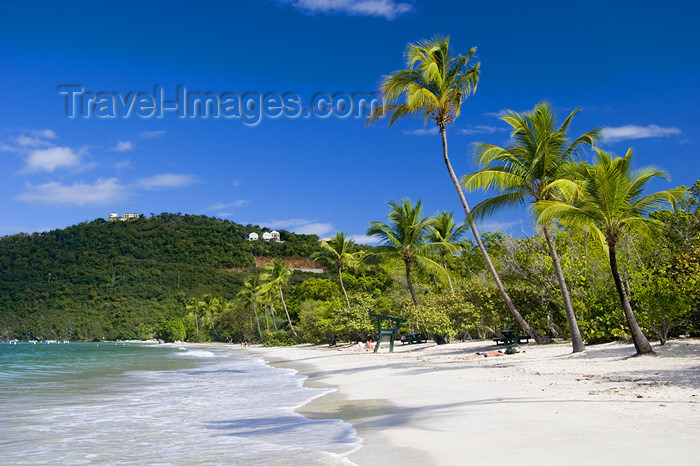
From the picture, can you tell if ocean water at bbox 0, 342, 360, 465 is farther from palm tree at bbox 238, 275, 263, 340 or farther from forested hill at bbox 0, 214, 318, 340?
forested hill at bbox 0, 214, 318, 340

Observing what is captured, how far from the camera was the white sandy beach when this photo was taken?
17.2 feet

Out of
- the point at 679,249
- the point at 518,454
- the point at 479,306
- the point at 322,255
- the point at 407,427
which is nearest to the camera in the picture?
the point at 518,454

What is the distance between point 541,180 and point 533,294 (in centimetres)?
566

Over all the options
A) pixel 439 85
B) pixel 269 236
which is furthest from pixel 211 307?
pixel 439 85

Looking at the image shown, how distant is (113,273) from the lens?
117 meters

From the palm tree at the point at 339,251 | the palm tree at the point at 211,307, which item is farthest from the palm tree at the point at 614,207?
the palm tree at the point at 211,307

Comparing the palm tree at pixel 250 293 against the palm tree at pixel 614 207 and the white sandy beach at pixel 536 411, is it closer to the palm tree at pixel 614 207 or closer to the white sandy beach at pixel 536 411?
the white sandy beach at pixel 536 411

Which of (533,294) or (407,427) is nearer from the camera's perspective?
(407,427)

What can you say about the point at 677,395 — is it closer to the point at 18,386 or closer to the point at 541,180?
the point at 541,180

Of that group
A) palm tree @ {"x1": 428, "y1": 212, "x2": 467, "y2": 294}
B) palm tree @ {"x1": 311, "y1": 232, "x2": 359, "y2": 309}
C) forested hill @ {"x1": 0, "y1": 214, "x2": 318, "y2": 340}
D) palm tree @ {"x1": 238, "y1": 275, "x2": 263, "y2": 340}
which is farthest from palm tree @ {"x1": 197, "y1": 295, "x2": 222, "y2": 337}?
palm tree @ {"x1": 428, "y1": 212, "x2": 467, "y2": 294}

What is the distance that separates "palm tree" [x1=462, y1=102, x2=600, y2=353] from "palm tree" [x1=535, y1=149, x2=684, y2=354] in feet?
6.49

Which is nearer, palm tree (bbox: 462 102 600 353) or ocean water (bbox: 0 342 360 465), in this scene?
ocean water (bbox: 0 342 360 465)

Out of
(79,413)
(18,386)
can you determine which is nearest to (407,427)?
(79,413)

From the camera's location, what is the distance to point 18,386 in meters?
17.8
